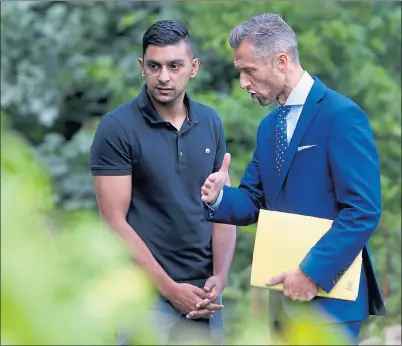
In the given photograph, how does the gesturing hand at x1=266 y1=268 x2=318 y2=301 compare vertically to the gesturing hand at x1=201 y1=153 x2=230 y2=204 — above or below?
below

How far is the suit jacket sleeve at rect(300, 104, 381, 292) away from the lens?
9.32 ft

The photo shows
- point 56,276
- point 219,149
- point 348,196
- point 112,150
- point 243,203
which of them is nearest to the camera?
point 56,276

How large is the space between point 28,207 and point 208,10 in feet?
20.4

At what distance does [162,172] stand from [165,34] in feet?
1.72

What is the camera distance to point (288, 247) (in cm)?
301

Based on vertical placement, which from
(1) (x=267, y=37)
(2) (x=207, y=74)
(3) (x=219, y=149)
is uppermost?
(1) (x=267, y=37)

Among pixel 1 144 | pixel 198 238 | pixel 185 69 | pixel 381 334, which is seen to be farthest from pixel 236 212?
pixel 381 334

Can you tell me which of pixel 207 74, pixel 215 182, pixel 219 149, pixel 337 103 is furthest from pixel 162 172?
pixel 207 74

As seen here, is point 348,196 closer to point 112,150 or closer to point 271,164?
point 271,164

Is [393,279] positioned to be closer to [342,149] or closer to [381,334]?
[381,334]

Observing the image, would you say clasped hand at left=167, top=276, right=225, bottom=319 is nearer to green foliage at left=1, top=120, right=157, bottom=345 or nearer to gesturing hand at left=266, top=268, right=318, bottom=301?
gesturing hand at left=266, top=268, right=318, bottom=301

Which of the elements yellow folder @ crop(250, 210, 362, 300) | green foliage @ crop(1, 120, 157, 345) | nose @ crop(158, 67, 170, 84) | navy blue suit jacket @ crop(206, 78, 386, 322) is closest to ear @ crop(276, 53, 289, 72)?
navy blue suit jacket @ crop(206, 78, 386, 322)

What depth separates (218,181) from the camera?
3.06m

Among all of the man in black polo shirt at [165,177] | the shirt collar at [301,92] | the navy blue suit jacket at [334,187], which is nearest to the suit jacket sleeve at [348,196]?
the navy blue suit jacket at [334,187]
